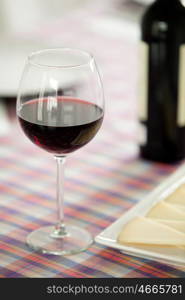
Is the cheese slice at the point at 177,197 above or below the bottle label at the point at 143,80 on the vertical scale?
below

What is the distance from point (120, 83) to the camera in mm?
1960

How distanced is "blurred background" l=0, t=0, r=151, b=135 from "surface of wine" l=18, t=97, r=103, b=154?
1.91ft

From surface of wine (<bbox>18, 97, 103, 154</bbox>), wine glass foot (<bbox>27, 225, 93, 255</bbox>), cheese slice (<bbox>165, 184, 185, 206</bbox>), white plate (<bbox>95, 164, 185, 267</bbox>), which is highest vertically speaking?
surface of wine (<bbox>18, 97, 103, 154</bbox>)

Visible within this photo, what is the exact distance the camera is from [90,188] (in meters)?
1.46

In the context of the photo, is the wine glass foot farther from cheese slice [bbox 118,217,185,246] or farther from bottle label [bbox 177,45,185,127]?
bottle label [bbox 177,45,185,127]

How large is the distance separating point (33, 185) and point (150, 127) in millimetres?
325

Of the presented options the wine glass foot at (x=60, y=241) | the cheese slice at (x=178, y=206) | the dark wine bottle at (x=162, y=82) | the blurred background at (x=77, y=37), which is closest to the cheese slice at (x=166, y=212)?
the cheese slice at (x=178, y=206)

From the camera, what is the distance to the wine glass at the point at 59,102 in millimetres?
1128

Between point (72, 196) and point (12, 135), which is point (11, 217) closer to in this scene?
point (72, 196)

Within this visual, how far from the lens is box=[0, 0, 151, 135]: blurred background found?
1876mm

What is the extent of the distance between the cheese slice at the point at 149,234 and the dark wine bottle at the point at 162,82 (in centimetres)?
42

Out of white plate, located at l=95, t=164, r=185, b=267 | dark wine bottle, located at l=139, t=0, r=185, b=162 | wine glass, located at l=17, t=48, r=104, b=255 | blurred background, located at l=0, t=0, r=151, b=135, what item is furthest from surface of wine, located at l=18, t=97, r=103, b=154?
blurred background, located at l=0, t=0, r=151, b=135

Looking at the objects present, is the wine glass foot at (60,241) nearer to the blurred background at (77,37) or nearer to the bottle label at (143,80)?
the bottle label at (143,80)

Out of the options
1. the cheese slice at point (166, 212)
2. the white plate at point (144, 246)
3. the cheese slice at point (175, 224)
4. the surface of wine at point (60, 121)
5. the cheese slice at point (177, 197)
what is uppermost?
the surface of wine at point (60, 121)
